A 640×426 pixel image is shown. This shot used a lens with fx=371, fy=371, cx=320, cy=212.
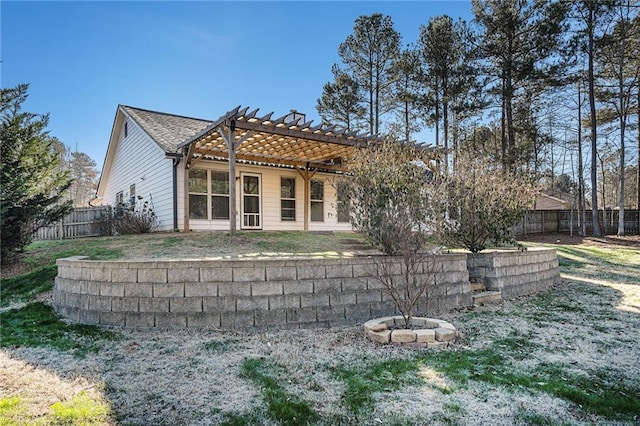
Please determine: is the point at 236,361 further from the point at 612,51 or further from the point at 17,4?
the point at 612,51

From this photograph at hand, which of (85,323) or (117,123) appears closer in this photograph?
(85,323)

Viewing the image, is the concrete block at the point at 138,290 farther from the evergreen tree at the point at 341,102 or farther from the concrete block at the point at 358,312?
the evergreen tree at the point at 341,102

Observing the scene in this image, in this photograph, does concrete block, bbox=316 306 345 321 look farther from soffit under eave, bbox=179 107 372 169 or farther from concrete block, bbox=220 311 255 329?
soffit under eave, bbox=179 107 372 169

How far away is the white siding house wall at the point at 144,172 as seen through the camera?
416 inches

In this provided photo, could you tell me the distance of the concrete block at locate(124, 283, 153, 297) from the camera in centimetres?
433

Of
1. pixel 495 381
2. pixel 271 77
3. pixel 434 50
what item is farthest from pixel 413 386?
pixel 434 50

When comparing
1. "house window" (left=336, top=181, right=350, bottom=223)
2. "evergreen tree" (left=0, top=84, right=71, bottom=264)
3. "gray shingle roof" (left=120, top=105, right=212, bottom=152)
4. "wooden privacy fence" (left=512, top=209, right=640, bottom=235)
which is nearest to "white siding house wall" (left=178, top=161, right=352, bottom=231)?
"gray shingle roof" (left=120, top=105, right=212, bottom=152)

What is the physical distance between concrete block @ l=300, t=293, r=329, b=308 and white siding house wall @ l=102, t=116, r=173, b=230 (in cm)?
711

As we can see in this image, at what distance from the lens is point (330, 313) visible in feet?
14.7

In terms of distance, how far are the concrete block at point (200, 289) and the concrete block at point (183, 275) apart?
57 mm

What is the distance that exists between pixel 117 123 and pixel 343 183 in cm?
1158

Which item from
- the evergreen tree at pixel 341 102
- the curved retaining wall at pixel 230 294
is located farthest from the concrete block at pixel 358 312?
the evergreen tree at pixel 341 102

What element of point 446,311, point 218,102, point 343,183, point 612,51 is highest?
point 612,51

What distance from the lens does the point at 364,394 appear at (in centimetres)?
270
